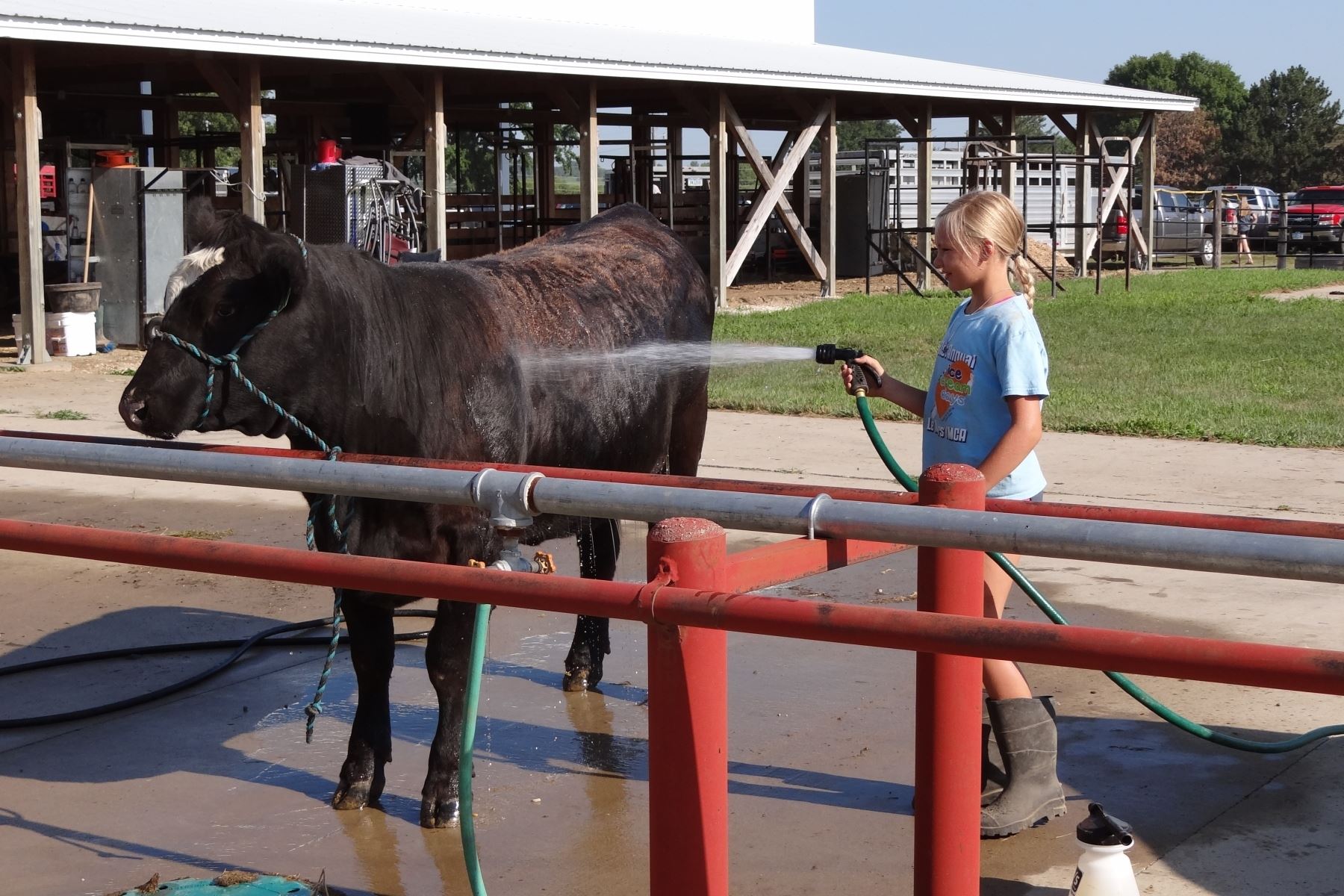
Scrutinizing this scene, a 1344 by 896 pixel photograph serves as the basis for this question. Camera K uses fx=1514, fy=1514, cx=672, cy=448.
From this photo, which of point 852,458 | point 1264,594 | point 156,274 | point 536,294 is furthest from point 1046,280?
point 536,294

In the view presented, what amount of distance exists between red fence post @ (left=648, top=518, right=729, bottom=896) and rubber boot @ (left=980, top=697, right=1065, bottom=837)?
2114mm

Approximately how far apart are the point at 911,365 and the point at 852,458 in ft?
15.5

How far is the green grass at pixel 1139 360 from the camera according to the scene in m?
11.6

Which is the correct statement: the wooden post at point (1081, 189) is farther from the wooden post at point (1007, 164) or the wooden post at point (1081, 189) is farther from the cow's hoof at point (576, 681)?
the cow's hoof at point (576, 681)

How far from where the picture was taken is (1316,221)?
36.5 m

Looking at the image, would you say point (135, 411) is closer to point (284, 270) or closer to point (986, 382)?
point (284, 270)

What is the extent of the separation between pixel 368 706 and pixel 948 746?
2.48 m

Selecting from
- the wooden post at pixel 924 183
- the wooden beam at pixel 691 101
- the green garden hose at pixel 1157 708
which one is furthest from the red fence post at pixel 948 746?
the wooden post at pixel 924 183

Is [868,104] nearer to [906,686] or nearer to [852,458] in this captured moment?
[852,458]

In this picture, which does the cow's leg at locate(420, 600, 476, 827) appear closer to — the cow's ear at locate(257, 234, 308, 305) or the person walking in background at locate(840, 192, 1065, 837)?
the cow's ear at locate(257, 234, 308, 305)

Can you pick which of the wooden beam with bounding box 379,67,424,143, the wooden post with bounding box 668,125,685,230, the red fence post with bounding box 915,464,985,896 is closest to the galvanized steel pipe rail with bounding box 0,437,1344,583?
the red fence post with bounding box 915,464,985,896

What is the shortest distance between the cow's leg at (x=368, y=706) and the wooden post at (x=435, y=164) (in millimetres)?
14351

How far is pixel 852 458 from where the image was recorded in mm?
10266

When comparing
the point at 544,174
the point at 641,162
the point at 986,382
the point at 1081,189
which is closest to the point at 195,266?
the point at 986,382
